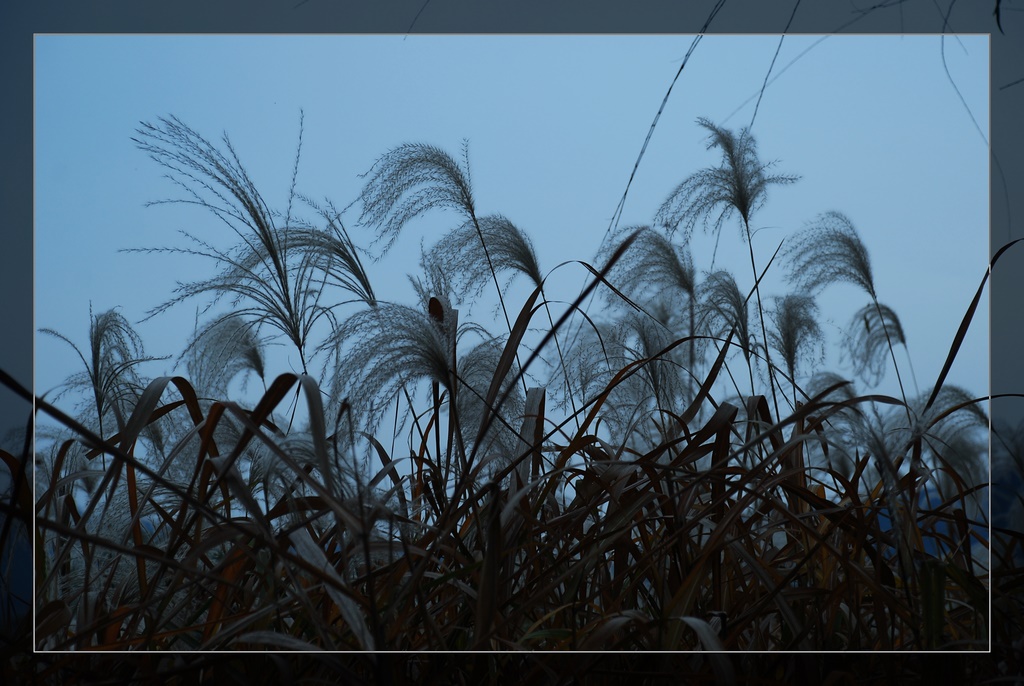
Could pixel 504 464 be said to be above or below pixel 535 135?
below

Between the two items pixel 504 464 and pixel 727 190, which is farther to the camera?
pixel 727 190

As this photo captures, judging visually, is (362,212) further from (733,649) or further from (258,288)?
(733,649)

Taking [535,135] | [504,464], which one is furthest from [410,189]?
[504,464]

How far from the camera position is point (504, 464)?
1.30 m

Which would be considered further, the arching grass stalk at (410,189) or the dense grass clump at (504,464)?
the arching grass stalk at (410,189)

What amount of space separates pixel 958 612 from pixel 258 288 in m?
1.21

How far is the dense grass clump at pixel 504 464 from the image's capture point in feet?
3.40
